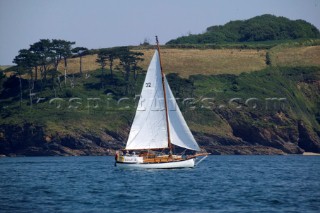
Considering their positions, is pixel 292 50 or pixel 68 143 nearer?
pixel 68 143

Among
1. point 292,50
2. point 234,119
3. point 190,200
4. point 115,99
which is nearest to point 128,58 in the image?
Result: point 115,99

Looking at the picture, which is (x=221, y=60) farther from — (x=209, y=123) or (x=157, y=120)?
(x=157, y=120)

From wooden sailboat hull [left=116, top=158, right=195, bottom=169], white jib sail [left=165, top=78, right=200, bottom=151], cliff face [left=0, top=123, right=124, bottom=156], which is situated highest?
white jib sail [left=165, top=78, right=200, bottom=151]

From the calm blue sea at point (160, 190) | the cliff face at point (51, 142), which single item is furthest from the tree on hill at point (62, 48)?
the calm blue sea at point (160, 190)

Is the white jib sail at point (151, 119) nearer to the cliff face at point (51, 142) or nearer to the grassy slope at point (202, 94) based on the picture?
the cliff face at point (51, 142)

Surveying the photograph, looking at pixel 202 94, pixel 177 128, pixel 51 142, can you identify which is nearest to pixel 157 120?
pixel 177 128

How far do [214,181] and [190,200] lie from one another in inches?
578

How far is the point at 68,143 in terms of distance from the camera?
13300 centimetres

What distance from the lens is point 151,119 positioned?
81250 mm

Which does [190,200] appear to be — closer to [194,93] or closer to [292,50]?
[194,93]

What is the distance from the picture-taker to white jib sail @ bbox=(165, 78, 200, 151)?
8025 centimetres

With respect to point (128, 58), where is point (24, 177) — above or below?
below

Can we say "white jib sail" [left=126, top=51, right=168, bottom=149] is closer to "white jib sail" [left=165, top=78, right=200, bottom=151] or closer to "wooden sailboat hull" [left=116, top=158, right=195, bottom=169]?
"white jib sail" [left=165, top=78, right=200, bottom=151]

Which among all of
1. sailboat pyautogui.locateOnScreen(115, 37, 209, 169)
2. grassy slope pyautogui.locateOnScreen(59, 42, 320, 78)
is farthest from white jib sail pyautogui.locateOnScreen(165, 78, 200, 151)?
grassy slope pyautogui.locateOnScreen(59, 42, 320, 78)
